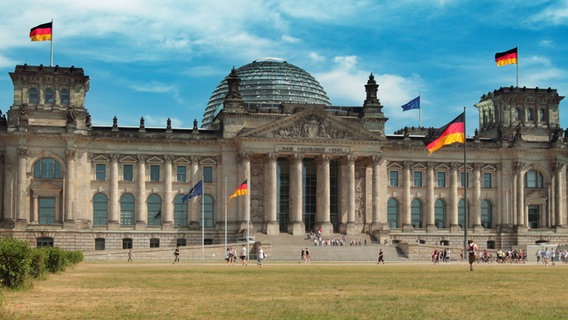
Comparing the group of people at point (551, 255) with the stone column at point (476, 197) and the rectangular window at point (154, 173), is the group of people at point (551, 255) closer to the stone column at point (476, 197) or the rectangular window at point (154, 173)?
the stone column at point (476, 197)

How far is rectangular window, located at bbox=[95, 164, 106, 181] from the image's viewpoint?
4183 inches

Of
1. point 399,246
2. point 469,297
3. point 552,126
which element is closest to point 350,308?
point 469,297

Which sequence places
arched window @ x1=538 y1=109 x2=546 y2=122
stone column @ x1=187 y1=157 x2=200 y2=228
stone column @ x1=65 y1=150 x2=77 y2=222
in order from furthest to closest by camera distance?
1. arched window @ x1=538 y1=109 x2=546 y2=122
2. stone column @ x1=187 y1=157 x2=200 y2=228
3. stone column @ x1=65 y1=150 x2=77 y2=222

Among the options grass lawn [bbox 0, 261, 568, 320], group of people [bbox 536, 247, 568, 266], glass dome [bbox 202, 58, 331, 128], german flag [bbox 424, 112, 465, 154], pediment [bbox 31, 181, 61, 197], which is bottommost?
group of people [bbox 536, 247, 568, 266]

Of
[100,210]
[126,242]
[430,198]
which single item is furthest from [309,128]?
[100,210]

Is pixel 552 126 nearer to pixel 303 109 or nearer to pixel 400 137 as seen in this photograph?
pixel 400 137

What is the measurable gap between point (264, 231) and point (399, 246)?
15.8 metres

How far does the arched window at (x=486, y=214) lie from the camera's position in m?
118

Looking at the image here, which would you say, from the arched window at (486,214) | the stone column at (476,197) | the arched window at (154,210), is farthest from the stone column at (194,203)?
the arched window at (486,214)

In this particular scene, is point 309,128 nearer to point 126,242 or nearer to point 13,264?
point 126,242

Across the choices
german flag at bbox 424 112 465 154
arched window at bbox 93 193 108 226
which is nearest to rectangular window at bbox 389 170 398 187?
arched window at bbox 93 193 108 226

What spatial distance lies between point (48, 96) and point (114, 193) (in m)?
13.2

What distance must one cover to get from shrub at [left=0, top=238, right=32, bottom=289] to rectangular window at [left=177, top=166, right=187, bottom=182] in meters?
72.8

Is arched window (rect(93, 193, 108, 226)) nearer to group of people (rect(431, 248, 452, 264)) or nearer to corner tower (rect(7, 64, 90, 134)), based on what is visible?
corner tower (rect(7, 64, 90, 134))
